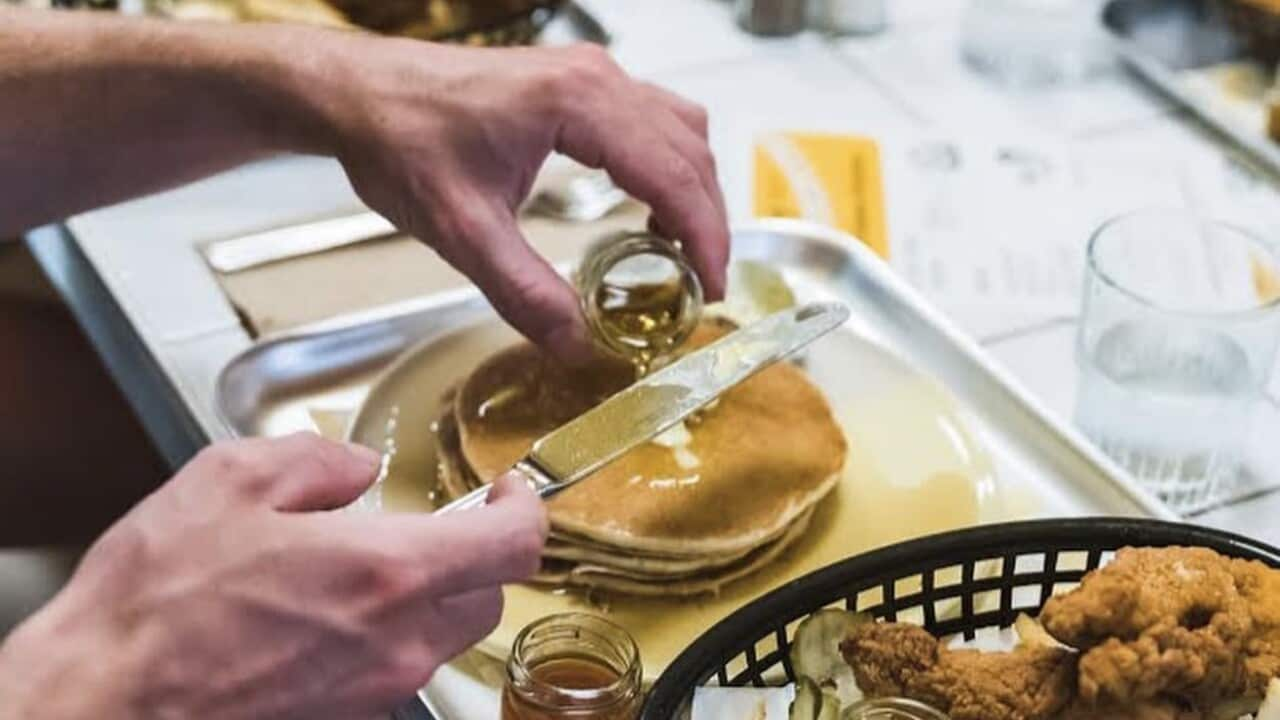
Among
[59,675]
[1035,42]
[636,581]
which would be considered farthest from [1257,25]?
[59,675]

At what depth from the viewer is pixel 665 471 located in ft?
2.97

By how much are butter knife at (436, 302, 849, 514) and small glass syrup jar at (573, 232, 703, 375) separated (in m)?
0.05

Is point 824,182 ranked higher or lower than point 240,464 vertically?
lower

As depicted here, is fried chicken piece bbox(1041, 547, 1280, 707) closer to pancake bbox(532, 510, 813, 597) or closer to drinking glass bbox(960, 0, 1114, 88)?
pancake bbox(532, 510, 813, 597)

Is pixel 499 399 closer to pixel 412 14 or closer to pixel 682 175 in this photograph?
pixel 682 175

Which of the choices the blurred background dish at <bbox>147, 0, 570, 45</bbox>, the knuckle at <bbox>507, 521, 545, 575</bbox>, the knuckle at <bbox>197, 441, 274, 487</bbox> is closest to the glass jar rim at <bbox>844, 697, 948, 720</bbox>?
the knuckle at <bbox>507, 521, 545, 575</bbox>

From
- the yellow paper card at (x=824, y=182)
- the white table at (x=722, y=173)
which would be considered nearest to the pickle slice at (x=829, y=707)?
the white table at (x=722, y=173)

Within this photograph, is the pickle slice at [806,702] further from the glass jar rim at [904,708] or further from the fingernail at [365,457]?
the fingernail at [365,457]

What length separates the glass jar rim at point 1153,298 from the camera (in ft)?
3.30

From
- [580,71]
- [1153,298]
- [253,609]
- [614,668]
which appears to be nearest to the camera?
[253,609]

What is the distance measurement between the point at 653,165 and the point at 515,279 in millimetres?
108

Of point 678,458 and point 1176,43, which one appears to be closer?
point 678,458

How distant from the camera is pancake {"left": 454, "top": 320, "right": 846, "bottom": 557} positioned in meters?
0.86

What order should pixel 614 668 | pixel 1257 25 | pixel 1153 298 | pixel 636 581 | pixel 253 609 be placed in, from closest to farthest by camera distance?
pixel 253 609
pixel 614 668
pixel 636 581
pixel 1153 298
pixel 1257 25
